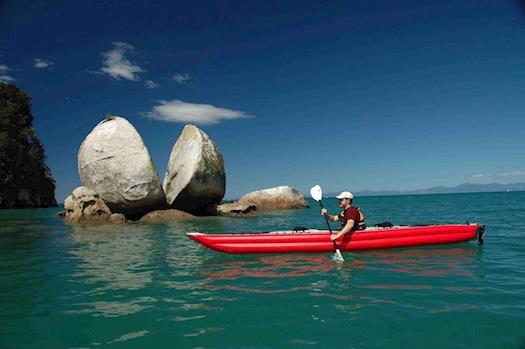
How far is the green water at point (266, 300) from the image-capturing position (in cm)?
571

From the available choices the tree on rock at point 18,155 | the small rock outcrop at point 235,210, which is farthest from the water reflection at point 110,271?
the tree on rock at point 18,155

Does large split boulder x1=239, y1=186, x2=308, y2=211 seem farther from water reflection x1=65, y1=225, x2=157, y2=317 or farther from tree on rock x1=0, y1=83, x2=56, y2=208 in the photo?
tree on rock x1=0, y1=83, x2=56, y2=208

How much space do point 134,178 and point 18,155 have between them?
122ft

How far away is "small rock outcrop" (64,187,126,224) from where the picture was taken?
82.8ft

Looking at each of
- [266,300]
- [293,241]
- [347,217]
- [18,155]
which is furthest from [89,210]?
[18,155]

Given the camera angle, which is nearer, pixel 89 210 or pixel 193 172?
pixel 89 210

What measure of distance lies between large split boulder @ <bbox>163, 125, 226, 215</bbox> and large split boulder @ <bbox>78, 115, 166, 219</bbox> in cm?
156

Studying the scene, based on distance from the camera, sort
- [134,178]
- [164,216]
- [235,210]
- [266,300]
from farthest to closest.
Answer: [235,210], [164,216], [134,178], [266,300]

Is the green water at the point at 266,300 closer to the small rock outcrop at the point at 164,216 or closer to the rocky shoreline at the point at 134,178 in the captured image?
the rocky shoreline at the point at 134,178

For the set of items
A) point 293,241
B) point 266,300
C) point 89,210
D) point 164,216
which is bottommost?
point 266,300

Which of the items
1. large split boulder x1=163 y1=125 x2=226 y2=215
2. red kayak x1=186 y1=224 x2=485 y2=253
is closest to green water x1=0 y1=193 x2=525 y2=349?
red kayak x1=186 y1=224 x2=485 y2=253

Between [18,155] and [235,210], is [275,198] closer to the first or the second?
[235,210]

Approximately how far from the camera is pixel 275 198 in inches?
1738

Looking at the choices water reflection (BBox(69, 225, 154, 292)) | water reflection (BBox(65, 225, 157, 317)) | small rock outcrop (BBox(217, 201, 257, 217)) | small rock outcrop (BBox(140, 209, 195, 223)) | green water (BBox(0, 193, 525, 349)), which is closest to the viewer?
green water (BBox(0, 193, 525, 349))
